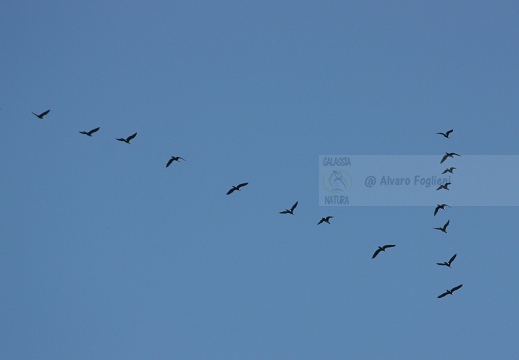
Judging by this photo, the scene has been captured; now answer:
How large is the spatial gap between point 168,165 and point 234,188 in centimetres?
91

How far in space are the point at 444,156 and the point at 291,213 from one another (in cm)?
203

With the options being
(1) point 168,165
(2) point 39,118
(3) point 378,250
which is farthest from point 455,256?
(2) point 39,118

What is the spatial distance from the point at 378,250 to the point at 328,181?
3.50 feet

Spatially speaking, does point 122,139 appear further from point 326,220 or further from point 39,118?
point 326,220

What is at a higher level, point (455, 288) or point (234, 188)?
point (234, 188)

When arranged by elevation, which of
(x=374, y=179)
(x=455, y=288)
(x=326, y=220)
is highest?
(x=374, y=179)

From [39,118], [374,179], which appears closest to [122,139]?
[39,118]

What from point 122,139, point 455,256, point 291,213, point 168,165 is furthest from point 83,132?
point 455,256

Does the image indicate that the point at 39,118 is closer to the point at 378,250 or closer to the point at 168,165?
the point at 168,165

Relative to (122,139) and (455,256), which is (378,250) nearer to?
(455,256)

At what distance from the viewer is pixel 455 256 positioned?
27.8 feet

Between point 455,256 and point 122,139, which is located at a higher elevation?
point 122,139

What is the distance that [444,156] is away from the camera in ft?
27.6

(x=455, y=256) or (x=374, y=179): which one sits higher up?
(x=374, y=179)
